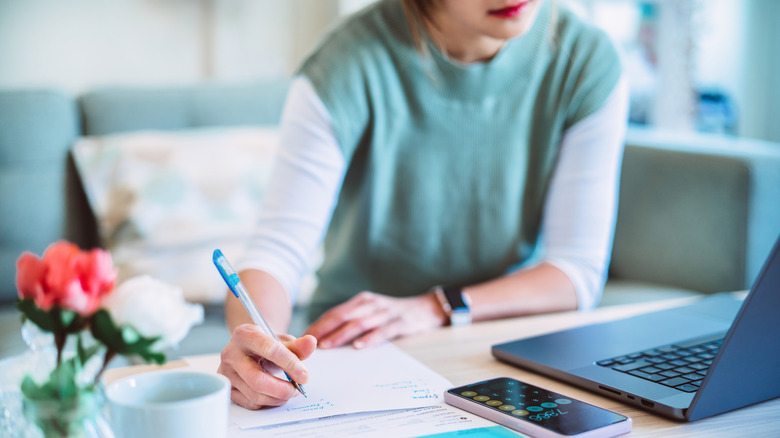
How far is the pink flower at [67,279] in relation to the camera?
387 mm

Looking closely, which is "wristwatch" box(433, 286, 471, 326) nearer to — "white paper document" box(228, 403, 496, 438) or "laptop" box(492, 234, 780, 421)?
"laptop" box(492, 234, 780, 421)

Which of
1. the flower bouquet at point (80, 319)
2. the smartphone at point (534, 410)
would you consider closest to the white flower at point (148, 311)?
the flower bouquet at point (80, 319)

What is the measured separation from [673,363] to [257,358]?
0.38 metres

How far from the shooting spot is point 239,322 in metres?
0.86

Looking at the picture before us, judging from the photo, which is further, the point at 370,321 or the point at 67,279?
the point at 370,321

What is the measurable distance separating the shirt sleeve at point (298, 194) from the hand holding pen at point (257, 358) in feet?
0.94

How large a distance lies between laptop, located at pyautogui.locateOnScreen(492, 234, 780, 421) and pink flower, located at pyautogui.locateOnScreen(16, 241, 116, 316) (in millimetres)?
423

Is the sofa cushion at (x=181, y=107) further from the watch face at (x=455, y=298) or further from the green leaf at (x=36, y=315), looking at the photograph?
the green leaf at (x=36, y=315)

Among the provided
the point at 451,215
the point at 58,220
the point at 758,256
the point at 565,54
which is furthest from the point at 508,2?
the point at 58,220

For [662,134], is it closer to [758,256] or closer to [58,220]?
[758,256]

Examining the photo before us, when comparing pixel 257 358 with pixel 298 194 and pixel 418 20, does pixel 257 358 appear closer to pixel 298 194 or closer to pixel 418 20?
pixel 298 194

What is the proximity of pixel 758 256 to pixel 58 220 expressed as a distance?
62.8 inches

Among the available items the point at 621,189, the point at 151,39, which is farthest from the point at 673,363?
the point at 151,39

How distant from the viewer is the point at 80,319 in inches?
15.7
